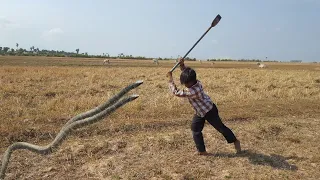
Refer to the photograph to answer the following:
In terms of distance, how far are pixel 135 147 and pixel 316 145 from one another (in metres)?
3.55

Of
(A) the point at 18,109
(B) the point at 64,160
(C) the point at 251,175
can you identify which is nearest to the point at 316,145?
(C) the point at 251,175

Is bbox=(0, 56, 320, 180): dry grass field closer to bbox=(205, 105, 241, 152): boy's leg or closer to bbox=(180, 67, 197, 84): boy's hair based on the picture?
bbox=(205, 105, 241, 152): boy's leg

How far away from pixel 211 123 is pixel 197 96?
58 centimetres

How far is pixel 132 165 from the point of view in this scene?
6000 mm

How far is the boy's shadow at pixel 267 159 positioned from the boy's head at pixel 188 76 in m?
1.52

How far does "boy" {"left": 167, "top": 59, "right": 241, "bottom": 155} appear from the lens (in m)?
5.58

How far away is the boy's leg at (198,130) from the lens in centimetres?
600

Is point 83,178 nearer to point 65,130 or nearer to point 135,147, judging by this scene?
point 135,147

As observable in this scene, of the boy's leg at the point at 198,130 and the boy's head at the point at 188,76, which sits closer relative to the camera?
the boy's head at the point at 188,76

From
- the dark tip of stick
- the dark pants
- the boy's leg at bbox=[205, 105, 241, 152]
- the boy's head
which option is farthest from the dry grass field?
the dark tip of stick

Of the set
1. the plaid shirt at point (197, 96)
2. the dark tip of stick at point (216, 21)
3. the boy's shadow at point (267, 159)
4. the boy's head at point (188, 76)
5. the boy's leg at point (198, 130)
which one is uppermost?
the dark tip of stick at point (216, 21)

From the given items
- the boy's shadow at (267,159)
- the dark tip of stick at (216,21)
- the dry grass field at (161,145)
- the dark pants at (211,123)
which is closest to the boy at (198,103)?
the dark pants at (211,123)

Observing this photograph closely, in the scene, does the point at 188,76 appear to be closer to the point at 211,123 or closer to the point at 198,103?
the point at 198,103

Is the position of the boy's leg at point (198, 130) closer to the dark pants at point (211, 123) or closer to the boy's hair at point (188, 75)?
the dark pants at point (211, 123)
